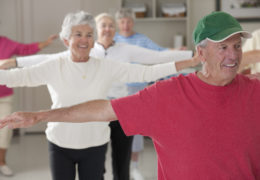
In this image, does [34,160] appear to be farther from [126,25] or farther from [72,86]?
[72,86]

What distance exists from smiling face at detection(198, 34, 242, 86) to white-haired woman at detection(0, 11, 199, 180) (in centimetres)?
82

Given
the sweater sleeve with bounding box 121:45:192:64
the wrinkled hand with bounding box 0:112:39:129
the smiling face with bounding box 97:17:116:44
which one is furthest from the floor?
the wrinkled hand with bounding box 0:112:39:129

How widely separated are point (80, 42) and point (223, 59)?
1.04 meters

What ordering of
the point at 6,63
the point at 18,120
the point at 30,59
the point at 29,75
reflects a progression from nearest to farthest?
the point at 18,120
the point at 29,75
the point at 6,63
the point at 30,59

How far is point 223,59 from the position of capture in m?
1.55

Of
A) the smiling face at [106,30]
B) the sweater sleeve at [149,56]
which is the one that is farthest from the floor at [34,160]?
the smiling face at [106,30]

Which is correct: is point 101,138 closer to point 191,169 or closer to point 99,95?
point 99,95

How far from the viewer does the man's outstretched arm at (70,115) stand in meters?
1.47

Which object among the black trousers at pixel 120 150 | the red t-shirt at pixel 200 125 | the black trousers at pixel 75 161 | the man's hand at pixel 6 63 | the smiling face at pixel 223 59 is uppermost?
the smiling face at pixel 223 59

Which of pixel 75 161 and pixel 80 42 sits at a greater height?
pixel 80 42

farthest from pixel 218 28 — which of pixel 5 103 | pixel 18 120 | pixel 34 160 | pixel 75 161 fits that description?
pixel 34 160

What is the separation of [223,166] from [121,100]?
46 cm

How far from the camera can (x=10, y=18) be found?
16.9ft

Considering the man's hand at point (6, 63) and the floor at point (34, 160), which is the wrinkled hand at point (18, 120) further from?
the floor at point (34, 160)
